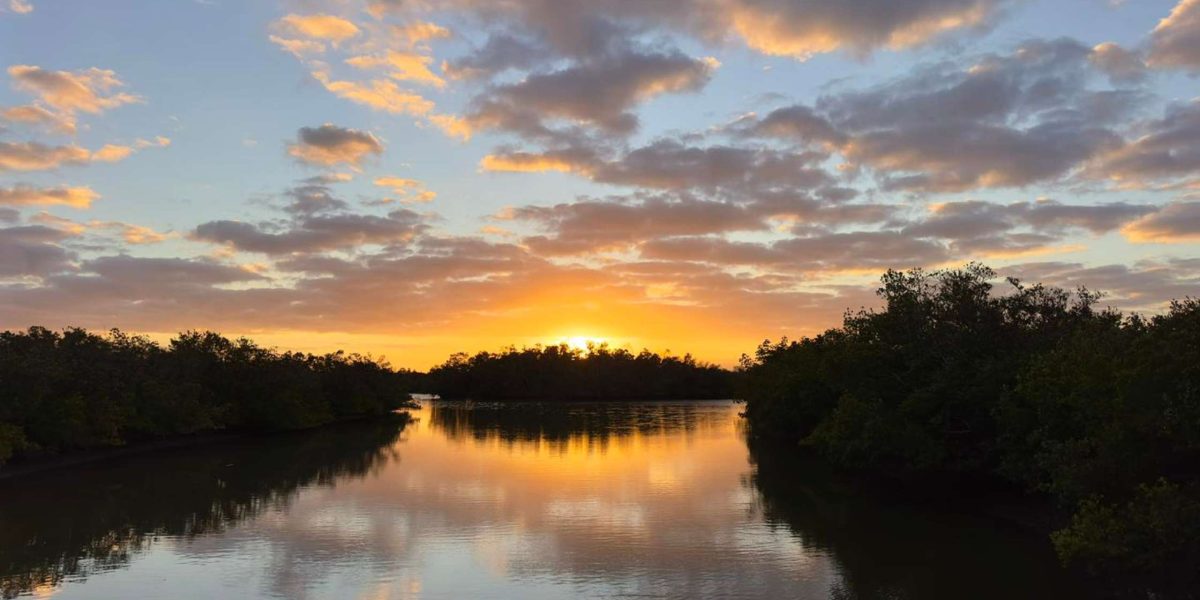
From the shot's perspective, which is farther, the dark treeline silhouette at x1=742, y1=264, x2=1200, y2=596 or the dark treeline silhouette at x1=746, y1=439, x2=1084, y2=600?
the dark treeline silhouette at x1=746, y1=439, x2=1084, y2=600

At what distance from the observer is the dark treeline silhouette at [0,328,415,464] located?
4419cm

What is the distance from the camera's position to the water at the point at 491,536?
2105 centimetres

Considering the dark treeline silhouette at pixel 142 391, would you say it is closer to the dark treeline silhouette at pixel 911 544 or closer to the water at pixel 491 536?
the water at pixel 491 536

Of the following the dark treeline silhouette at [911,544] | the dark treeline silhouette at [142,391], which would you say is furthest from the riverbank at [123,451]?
the dark treeline silhouette at [911,544]

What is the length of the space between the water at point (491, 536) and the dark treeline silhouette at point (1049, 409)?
2.63 meters

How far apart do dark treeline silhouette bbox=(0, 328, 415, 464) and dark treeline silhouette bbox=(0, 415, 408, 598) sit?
7.83 ft

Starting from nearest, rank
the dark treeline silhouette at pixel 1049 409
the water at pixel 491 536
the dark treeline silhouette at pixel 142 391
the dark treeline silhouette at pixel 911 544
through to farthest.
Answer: the dark treeline silhouette at pixel 1049 409 → the dark treeline silhouette at pixel 911 544 → the water at pixel 491 536 → the dark treeline silhouette at pixel 142 391

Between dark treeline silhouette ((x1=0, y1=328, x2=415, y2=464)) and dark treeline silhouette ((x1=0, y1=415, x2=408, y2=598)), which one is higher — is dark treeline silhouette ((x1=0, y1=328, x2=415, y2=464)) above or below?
above

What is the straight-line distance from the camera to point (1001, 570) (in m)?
22.9

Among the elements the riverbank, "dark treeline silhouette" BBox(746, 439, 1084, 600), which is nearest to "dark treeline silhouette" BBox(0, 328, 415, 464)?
the riverbank

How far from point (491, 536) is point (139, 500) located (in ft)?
61.7

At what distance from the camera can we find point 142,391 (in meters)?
57.5

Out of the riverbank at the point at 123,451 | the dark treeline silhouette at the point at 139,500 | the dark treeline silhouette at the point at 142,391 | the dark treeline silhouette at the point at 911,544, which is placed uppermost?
the dark treeline silhouette at the point at 142,391

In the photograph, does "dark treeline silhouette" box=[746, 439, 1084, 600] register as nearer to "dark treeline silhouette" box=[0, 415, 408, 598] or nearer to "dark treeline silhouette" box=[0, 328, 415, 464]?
"dark treeline silhouette" box=[0, 415, 408, 598]
